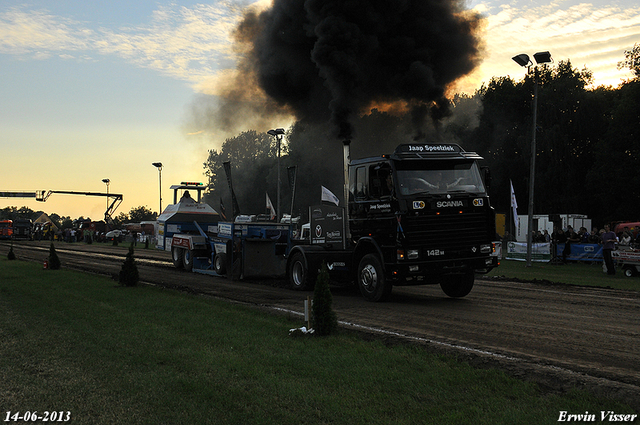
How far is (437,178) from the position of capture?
11.6 metres

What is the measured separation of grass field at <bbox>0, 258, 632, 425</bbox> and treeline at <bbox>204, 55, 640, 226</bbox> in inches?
1090

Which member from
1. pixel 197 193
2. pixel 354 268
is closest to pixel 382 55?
pixel 197 193

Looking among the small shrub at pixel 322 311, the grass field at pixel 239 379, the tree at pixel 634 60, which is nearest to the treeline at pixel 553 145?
the tree at pixel 634 60

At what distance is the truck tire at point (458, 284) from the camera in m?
13.0

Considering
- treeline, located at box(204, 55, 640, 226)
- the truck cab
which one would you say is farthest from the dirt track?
treeline, located at box(204, 55, 640, 226)

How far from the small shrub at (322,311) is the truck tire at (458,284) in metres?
5.66

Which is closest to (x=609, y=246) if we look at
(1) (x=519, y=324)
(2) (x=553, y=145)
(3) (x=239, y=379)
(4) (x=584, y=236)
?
(4) (x=584, y=236)

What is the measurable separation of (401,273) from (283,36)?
16.7m

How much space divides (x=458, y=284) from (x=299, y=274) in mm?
4357

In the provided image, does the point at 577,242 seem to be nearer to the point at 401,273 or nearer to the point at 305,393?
the point at 401,273

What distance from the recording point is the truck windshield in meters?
11.5

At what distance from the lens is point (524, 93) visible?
2306 inches

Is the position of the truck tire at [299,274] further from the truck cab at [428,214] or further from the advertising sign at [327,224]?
the truck cab at [428,214]

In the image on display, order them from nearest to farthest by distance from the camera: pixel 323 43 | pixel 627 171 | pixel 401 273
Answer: pixel 401 273
pixel 323 43
pixel 627 171
